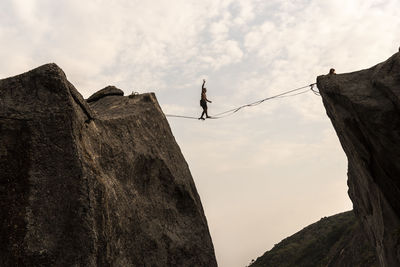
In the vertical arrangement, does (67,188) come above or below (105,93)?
below

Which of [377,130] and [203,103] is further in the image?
[203,103]

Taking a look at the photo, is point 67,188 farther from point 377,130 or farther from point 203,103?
point 203,103

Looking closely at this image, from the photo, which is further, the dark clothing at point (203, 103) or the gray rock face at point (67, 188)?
the dark clothing at point (203, 103)

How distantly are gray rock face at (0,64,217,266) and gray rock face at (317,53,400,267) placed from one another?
31.1ft

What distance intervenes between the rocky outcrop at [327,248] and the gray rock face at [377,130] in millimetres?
28842

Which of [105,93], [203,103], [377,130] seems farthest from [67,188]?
[203,103]

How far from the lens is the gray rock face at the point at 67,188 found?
1109 cm

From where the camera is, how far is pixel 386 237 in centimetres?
2009

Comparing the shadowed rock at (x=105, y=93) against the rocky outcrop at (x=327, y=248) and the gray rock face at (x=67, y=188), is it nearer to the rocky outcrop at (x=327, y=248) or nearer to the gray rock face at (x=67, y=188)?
the gray rock face at (x=67, y=188)

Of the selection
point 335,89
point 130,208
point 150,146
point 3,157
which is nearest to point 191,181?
point 150,146

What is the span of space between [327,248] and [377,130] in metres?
56.2

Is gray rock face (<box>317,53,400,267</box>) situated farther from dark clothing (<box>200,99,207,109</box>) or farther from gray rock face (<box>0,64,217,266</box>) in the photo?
gray rock face (<box>0,64,217,266</box>)

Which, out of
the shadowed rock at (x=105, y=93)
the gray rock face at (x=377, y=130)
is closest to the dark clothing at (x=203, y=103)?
the shadowed rock at (x=105, y=93)

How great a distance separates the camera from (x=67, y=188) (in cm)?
1163
